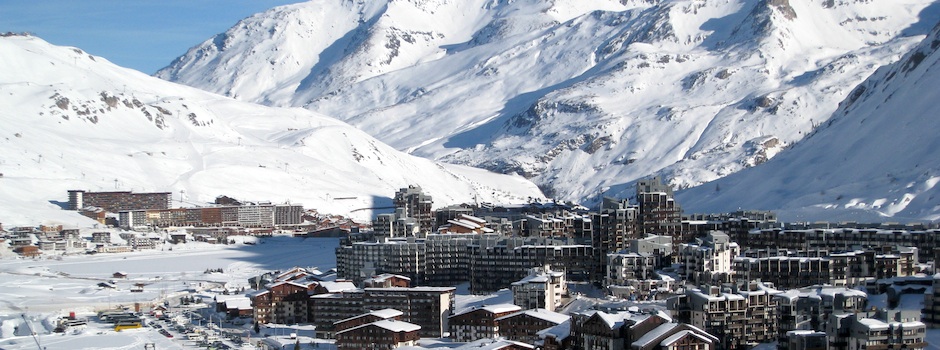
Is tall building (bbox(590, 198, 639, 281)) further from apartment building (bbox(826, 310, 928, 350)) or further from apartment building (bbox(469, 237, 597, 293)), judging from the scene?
apartment building (bbox(826, 310, 928, 350))

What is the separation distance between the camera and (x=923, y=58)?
573ft

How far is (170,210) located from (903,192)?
309ft

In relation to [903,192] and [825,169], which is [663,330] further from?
[825,169]

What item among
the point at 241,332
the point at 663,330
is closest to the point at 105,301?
the point at 241,332

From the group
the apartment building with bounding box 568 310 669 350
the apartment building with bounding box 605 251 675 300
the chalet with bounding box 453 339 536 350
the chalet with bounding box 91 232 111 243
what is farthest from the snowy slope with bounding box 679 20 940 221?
the chalet with bounding box 91 232 111 243

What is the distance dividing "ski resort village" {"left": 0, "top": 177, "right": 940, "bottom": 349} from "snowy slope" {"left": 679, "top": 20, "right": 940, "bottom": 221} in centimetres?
2855

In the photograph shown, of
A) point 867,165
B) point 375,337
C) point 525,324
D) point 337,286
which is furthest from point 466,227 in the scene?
point 867,165

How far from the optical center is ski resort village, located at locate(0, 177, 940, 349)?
72.1 metres

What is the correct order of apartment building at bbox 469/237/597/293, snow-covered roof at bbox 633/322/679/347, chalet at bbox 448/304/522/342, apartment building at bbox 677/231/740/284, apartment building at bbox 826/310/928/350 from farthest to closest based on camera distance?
1. apartment building at bbox 469/237/597/293
2. apartment building at bbox 677/231/740/284
3. chalet at bbox 448/304/522/342
4. snow-covered roof at bbox 633/322/679/347
5. apartment building at bbox 826/310/928/350

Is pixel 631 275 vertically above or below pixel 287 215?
below

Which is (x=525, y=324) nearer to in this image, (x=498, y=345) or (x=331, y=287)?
(x=498, y=345)

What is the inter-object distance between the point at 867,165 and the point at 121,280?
83.5 metres

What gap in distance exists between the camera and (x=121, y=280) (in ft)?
406

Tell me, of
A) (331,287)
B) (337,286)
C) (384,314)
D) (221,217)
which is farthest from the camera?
(221,217)
